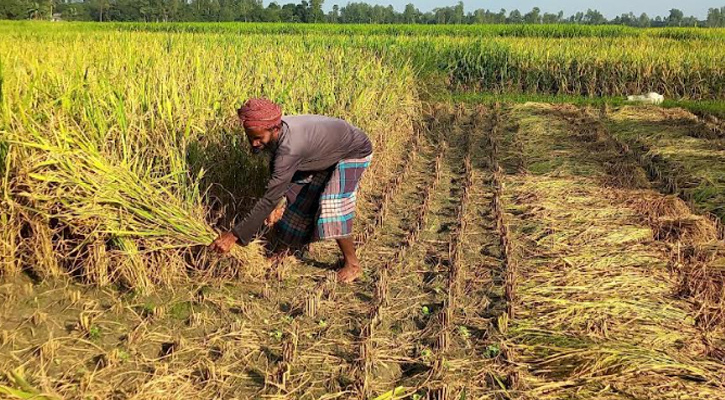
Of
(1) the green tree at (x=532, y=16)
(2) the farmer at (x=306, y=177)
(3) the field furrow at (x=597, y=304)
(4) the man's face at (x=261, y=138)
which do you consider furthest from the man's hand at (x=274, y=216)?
(1) the green tree at (x=532, y=16)

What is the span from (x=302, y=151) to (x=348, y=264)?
2.84 feet

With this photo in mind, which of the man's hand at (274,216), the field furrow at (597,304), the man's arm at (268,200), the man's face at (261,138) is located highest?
the man's face at (261,138)

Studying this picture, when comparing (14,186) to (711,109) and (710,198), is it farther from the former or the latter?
(711,109)

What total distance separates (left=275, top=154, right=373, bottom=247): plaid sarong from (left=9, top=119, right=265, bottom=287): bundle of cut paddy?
0.30m

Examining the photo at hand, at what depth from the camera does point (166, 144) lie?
132 inches

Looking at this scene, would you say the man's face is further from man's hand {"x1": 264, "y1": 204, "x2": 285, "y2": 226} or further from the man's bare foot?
the man's bare foot

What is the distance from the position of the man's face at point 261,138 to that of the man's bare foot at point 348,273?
3.16 feet

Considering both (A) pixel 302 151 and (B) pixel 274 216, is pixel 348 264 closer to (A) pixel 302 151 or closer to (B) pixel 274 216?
(B) pixel 274 216

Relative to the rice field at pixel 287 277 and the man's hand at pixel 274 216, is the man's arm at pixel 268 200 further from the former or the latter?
the man's hand at pixel 274 216

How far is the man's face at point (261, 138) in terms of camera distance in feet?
9.57

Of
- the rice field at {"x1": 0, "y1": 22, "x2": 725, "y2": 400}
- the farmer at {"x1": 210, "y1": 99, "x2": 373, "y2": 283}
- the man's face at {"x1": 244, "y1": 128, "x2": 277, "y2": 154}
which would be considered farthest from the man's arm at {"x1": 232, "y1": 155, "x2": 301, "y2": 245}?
the rice field at {"x1": 0, "y1": 22, "x2": 725, "y2": 400}

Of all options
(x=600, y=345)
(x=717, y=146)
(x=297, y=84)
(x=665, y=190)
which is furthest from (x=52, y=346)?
(x=717, y=146)

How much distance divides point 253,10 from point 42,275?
180 feet

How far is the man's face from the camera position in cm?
292
